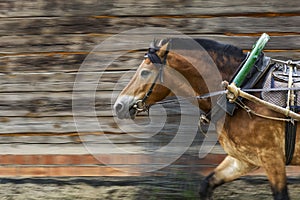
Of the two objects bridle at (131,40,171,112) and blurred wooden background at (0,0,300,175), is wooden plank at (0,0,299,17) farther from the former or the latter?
bridle at (131,40,171,112)

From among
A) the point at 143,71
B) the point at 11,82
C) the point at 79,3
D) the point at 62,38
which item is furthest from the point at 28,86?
the point at 143,71

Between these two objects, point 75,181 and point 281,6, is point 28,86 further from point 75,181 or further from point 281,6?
point 281,6

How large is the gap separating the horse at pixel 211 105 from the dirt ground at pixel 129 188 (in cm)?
97

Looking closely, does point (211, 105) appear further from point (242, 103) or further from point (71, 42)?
point (71, 42)

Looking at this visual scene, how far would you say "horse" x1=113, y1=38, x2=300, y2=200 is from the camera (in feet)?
11.7

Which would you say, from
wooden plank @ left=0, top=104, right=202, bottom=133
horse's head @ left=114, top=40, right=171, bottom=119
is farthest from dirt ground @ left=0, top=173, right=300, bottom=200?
horse's head @ left=114, top=40, right=171, bottom=119

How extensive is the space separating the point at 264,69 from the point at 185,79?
21.7 inches

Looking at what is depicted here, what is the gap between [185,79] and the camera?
3705 mm

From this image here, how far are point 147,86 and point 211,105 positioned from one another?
1.55ft

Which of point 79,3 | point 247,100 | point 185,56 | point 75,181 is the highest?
point 79,3

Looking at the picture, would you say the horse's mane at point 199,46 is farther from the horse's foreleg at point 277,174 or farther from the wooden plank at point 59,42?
the wooden plank at point 59,42

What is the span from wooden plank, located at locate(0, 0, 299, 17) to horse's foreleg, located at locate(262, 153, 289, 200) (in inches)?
60.7

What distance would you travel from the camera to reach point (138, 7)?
467 centimetres

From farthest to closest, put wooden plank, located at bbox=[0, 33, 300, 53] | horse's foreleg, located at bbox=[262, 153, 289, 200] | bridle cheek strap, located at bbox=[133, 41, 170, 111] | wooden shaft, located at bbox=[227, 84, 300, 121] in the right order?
wooden plank, located at bbox=[0, 33, 300, 53], bridle cheek strap, located at bbox=[133, 41, 170, 111], horse's foreleg, located at bbox=[262, 153, 289, 200], wooden shaft, located at bbox=[227, 84, 300, 121]
